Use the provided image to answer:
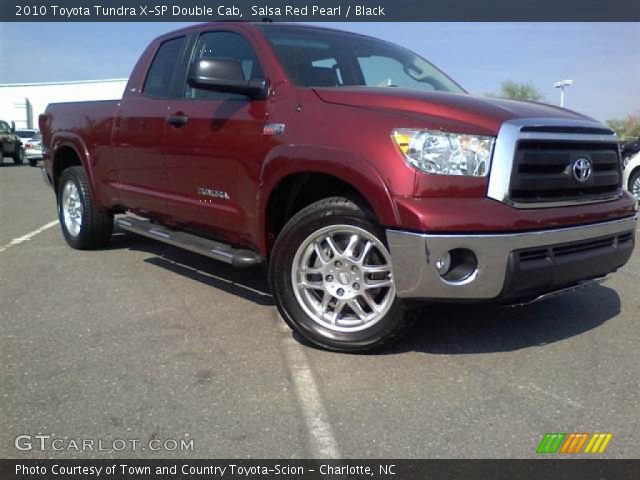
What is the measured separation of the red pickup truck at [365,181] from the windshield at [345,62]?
2cm

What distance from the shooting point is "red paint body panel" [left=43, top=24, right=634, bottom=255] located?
306 cm

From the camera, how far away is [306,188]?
383 centimetres

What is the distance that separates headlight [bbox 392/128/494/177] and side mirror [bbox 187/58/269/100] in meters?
1.23

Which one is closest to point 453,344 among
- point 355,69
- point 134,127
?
point 355,69

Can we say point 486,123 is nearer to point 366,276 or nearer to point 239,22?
point 366,276

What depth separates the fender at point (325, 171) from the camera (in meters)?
3.12

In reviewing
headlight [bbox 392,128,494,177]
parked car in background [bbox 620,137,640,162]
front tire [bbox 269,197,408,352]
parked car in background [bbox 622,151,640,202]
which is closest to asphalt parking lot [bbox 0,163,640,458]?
front tire [bbox 269,197,408,352]

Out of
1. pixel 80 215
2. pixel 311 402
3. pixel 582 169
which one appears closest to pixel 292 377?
pixel 311 402

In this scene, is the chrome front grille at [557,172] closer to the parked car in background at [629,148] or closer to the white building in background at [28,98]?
the parked car in background at [629,148]

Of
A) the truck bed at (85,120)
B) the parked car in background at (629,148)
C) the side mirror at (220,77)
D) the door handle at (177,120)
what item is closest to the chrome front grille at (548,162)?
the side mirror at (220,77)

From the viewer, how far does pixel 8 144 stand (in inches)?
969

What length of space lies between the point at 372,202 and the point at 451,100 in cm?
74
